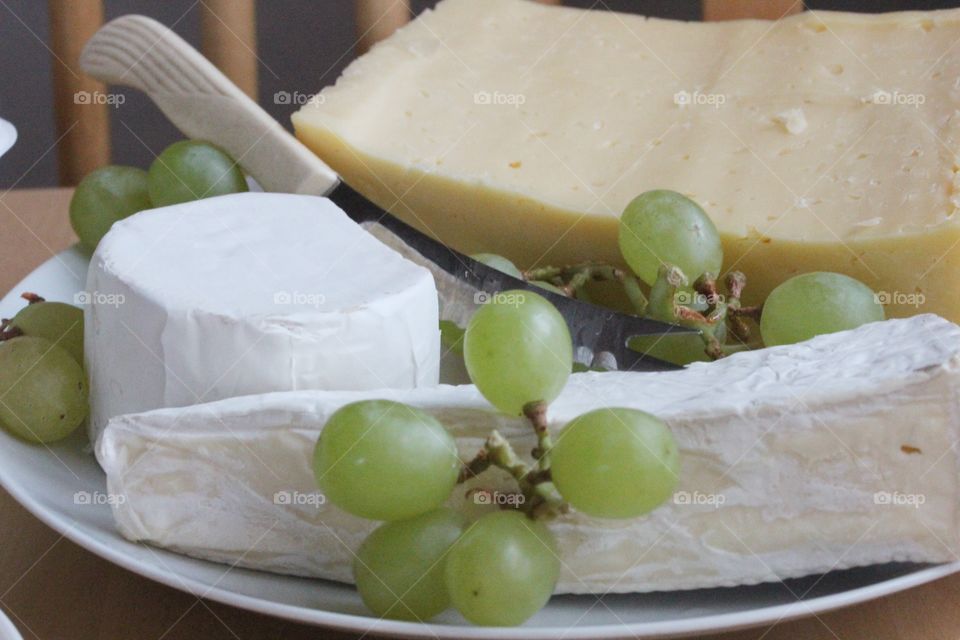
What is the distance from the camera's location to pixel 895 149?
39.4 inches

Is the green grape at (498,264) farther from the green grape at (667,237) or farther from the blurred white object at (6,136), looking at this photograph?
the blurred white object at (6,136)

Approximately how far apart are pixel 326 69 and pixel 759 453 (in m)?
1.55

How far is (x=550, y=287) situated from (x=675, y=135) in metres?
0.29

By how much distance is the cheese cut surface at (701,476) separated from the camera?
0.59 metres

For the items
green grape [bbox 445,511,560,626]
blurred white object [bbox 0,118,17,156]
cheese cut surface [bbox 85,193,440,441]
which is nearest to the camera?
green grape [bbox 445,511,560,626]

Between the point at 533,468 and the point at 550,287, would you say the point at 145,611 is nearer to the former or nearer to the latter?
the point at 533,468

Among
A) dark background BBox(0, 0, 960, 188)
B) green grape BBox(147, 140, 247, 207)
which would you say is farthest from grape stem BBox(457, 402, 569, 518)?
dark background BBox(0, 0, 960, 188)

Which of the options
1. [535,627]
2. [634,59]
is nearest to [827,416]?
[535,627]

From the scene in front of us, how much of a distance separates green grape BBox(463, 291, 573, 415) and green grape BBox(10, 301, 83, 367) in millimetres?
338

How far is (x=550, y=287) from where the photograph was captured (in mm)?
863

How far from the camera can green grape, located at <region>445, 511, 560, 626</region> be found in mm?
525

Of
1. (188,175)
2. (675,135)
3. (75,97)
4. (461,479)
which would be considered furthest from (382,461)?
(75,97)

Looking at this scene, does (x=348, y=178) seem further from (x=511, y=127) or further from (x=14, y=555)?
(x=14, y=555)

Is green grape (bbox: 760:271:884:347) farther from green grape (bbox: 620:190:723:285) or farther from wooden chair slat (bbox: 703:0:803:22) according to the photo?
wooden chair slat (bbox: 703:0:803:22)
